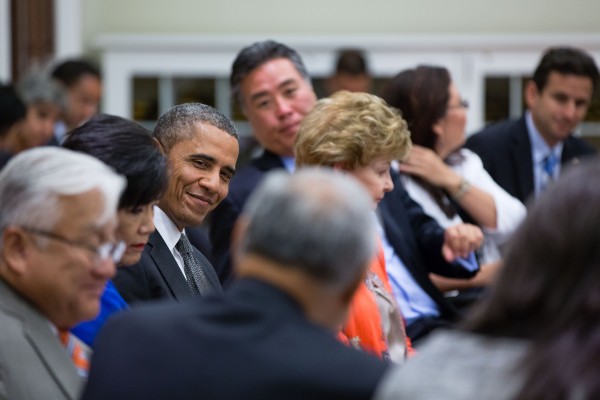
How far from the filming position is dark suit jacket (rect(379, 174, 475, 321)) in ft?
13.7

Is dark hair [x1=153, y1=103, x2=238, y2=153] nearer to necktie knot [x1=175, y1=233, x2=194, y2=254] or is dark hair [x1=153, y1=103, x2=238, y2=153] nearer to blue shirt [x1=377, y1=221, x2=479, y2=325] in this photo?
necktie knot [x1=175, y1=233, x2=194, y2=254]

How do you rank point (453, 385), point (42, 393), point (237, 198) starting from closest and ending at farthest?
point (453, 385)
point (42, 393)
point (237, 198)

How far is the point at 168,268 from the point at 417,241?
4.11ft

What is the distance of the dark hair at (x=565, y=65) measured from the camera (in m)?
5.79

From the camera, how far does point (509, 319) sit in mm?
1943

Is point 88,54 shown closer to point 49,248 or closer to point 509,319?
point 49,248

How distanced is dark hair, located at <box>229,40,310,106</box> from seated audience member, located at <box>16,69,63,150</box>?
89.4 inches

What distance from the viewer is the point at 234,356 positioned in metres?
1.94

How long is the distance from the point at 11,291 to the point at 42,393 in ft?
0.71

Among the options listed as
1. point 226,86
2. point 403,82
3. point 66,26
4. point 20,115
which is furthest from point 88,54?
point 403,82

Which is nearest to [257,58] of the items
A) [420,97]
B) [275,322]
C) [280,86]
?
[280,86]

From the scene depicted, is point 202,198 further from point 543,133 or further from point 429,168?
point 543,133

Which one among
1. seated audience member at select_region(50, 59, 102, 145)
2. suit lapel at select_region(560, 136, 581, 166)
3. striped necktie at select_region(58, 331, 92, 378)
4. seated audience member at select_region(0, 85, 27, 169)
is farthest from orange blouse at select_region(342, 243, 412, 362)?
seated audience member at select_region(50, 59, 102, 145)

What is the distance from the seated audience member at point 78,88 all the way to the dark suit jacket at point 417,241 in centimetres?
374
